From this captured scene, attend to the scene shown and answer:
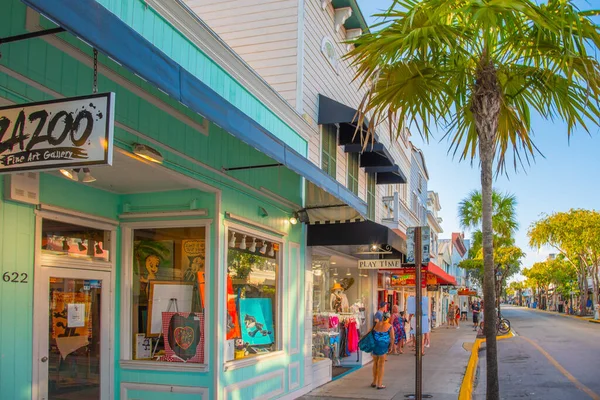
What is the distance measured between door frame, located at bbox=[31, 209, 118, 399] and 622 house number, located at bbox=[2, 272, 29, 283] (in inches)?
5.6

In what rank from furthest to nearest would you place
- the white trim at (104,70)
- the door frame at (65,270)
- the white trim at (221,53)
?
the white trim at (221,53) < the door frame at (65,270) < the white trim at (104,70)

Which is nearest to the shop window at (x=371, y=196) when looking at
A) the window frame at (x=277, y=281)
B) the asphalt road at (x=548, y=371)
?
the asphalt road at (x=548, y=371)

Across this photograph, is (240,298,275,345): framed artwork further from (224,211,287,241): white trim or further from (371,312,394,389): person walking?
(371,312,394,389): person walking

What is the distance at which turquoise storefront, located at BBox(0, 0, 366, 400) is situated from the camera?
209 inches

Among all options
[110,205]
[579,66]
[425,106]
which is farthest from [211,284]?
[579,66]

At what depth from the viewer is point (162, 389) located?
25.0 feet

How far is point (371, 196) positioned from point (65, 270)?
466 inches

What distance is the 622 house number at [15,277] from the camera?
210 inches

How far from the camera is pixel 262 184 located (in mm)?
9422

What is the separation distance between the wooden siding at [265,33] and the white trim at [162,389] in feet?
21.1

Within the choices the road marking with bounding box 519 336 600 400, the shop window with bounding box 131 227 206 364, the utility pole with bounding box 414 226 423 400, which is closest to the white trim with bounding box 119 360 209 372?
the shop window with bounding box 131 227 206 364

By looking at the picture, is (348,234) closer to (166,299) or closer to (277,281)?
(277,281)

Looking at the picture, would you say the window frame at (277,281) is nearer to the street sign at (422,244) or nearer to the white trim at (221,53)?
the white trim at (221,53)

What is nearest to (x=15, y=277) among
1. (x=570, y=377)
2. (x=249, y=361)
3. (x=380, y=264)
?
(x=249, y=361)
